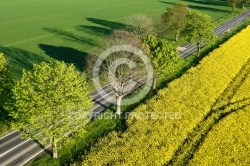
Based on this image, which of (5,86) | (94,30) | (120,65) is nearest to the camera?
(5,86)

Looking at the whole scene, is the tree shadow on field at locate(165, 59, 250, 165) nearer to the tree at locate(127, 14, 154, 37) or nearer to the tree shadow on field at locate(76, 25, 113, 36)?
the tree at locate(127, 14, 154, 37)

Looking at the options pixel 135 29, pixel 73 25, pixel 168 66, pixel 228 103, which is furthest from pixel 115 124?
pixel 73 25

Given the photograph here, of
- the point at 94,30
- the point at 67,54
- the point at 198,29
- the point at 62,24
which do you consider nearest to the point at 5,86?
the point at 67,54

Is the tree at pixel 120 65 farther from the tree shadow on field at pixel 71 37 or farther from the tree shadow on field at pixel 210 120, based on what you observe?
the tree shadow on field at pixel 71 37

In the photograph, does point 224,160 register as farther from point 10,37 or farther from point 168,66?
point 10,37

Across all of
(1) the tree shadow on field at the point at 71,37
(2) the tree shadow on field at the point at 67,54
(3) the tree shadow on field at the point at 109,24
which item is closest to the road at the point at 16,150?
(2) the tree shadow on field at the point at 67,54

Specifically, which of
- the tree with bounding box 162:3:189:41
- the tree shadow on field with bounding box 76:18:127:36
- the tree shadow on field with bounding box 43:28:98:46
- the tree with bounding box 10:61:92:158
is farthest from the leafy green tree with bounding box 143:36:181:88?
the tree shadow on field with bounding box 76:18:127:36

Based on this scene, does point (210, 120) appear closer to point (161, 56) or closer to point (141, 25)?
point (161, 56)

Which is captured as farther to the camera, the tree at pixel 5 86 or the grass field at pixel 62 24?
the grass field at pixel 62 24
